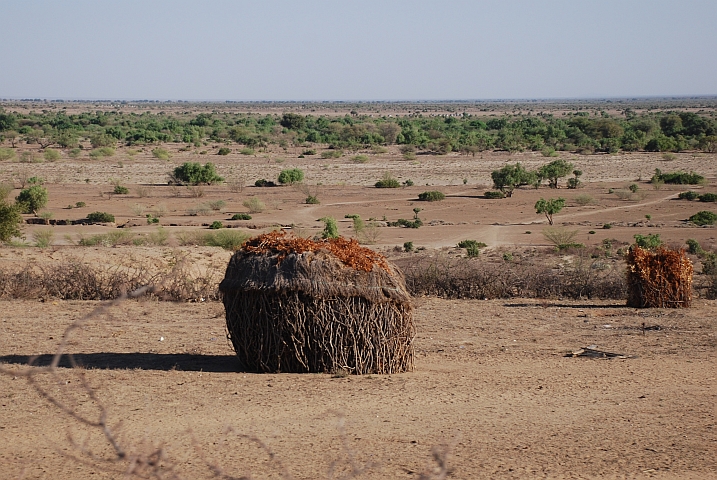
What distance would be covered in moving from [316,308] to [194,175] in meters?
35.3

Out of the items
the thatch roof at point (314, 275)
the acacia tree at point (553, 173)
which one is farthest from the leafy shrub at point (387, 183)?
the thatch roof at point (314, 275)

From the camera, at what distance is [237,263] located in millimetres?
10094

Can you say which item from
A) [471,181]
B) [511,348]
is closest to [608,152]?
[471,181]

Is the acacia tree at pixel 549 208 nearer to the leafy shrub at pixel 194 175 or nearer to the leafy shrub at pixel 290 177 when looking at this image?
the leafy shrub at pixel 290 177

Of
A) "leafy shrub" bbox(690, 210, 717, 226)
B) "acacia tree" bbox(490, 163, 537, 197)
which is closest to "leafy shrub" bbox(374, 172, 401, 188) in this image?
"acacia tree" bbox(490, 163, 537, 197)

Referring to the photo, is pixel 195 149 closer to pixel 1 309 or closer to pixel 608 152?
pixel 608 152

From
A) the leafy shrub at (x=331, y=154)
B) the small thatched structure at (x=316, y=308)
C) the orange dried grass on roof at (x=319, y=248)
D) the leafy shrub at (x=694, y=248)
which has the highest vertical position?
the orange dried grass on roof at (x=319, y=248)

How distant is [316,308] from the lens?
9.73m

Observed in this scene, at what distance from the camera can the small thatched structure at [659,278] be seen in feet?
48.9

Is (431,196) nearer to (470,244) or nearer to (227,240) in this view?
(470,244)

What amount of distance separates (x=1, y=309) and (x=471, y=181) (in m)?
35.4

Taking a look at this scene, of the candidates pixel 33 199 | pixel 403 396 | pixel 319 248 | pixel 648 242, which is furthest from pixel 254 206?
pixel 403 396

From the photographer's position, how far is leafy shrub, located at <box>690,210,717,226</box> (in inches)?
1255

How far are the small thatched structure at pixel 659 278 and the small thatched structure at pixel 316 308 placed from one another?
6.06 meters
